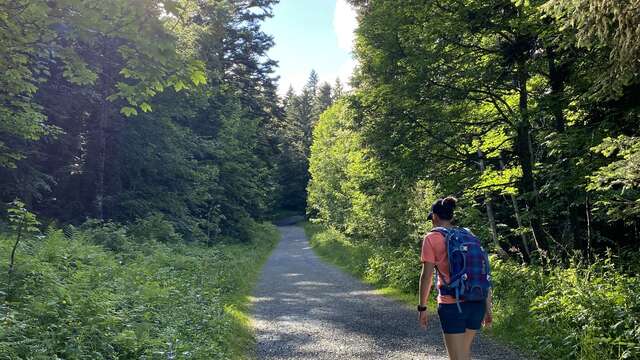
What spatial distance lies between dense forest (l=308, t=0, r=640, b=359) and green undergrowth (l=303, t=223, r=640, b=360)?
0.02 meters

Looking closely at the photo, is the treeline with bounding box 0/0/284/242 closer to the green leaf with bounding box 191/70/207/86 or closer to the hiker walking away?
the green leaf with bounding box 191/70/207/86

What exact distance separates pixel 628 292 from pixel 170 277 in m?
8.52

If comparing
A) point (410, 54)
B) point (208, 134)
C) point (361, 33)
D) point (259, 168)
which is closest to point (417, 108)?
point (410, 54)

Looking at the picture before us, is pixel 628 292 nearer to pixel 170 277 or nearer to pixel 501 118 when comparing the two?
pixel 501 118

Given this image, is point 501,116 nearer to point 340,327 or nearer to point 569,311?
point 569,311

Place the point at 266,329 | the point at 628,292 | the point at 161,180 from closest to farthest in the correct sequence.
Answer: the point at 628,292 < the point at 266,329 < the point at 161,180

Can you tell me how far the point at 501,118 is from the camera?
39.1 feet

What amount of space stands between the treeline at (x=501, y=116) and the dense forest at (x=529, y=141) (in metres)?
0.04

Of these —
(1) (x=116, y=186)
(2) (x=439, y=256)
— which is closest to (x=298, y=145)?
(1) (x=116, y=186)

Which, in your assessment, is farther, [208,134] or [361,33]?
[208,134]

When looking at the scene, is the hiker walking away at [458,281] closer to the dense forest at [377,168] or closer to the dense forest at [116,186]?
the dense forest at [377,168]

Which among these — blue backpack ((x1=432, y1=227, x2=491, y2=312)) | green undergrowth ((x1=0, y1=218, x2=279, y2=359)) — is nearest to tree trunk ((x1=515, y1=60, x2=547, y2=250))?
green undergrowth ((x1=0, y1=218, x2=279, y2=359))

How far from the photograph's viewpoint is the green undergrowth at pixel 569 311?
6156mm

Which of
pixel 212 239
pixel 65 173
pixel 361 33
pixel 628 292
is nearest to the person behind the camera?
pixel 628 292
